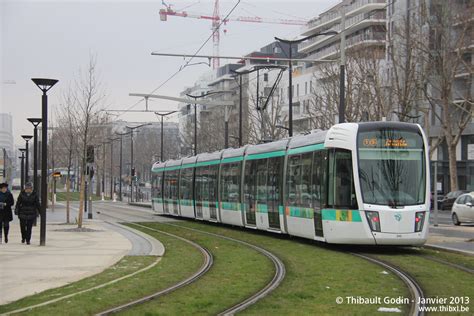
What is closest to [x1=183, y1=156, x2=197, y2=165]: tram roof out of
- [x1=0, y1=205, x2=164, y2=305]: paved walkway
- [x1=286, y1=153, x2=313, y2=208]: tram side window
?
[x1=0, y1=205, x2=164, y2=305]: paved walkway

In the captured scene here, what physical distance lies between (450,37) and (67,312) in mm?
38803

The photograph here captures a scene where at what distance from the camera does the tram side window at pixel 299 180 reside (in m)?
20.5

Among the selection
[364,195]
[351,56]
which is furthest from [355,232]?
→ [351,56]

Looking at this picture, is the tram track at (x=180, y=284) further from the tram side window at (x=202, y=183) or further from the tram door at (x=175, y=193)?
the tram door at (x=175, y=193)

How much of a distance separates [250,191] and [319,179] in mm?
6390

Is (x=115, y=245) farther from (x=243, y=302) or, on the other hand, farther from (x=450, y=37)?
(x=450, y=37)

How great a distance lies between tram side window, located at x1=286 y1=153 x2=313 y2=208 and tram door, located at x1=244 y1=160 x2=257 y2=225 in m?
3.31

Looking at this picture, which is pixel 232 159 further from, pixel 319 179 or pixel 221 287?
pixel 221 287

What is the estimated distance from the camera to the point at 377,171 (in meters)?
18.1

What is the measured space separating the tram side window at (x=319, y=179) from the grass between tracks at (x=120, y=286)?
3.33m

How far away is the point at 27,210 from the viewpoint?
799 inches

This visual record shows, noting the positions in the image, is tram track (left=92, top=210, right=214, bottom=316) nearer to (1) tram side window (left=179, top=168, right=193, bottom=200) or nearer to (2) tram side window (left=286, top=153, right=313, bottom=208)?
(2) tram side window (left=286, top=153, right=313, bottom=208)

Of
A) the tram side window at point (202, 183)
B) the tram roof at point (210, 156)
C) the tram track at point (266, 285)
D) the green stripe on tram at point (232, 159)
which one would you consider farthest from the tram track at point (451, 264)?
the tram side window at point (202, 183)

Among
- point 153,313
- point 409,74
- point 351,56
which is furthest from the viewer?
point 351,56
